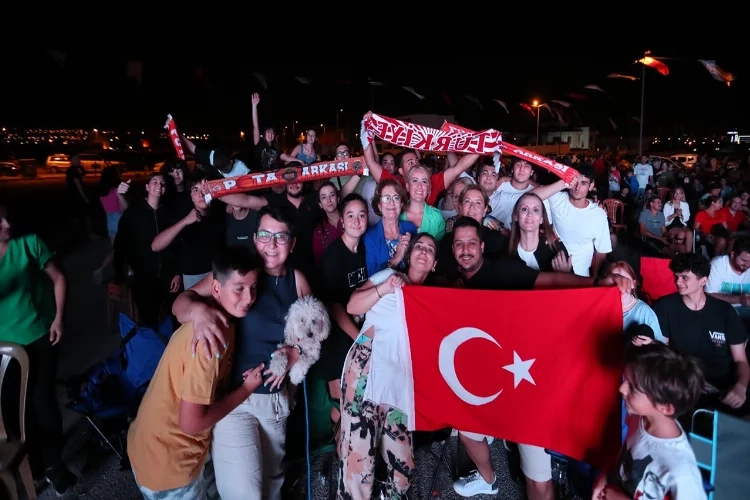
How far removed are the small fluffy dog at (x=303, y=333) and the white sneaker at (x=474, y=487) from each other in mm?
1568

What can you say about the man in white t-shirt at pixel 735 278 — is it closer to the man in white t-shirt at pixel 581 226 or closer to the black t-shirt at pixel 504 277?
the man in white t-shirt at pixel 581 226

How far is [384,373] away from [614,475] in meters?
1.43

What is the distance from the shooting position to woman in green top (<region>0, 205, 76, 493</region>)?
365cm

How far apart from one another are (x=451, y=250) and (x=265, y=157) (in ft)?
14.4

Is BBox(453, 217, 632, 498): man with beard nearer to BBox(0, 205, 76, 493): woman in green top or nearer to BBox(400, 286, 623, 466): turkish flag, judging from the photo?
BBox(400, 286, 623, 466): turkish flag

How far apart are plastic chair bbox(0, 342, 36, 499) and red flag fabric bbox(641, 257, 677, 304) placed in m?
5.50

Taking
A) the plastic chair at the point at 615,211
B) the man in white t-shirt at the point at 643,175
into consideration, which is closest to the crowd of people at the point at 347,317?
the plastic chair at the point at 615,211

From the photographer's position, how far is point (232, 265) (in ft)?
8.63

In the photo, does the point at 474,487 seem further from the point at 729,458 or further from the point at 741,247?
the point at 741,247

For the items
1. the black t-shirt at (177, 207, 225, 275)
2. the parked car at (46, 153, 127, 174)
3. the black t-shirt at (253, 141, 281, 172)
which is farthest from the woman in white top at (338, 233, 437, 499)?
the parked car at (46, 153, 127, 174)

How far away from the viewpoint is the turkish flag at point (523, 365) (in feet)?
9.89

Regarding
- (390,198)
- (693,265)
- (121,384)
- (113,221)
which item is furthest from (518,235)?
(113,221)

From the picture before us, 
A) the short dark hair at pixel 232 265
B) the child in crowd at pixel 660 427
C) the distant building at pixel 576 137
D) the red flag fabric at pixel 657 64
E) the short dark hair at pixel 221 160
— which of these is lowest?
the child in crowd at pixel 660 427

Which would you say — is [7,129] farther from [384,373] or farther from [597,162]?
[384,373]
